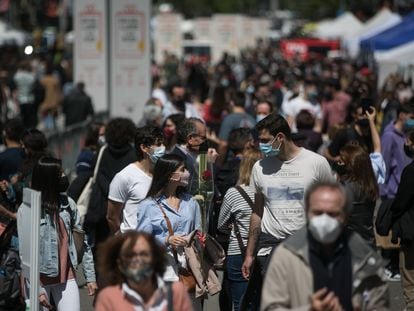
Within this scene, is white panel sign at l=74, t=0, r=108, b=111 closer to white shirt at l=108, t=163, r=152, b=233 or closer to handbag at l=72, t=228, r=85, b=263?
white shirt at l=108, t=163, r=152, b=233

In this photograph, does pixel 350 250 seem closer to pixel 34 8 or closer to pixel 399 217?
pixel 399 217

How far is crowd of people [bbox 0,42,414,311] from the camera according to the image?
5.50 metres

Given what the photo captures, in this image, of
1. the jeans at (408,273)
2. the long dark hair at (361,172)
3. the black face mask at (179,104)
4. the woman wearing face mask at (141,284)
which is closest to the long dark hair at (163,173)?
the long dark hair at (361,172)

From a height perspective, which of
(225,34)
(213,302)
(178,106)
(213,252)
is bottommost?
(225,34)

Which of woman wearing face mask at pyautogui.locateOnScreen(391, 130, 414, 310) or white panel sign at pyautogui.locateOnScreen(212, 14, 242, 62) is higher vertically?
woman wearing face mask at pyautogui.locateOnScreen(391, 130, 414, 310)

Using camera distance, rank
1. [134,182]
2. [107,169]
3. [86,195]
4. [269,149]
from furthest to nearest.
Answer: [86,195] → [107,169] → [134,182] → [269,149]

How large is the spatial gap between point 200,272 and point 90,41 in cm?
2029

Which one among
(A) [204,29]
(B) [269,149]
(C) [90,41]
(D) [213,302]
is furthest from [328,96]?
(A) [204,29]

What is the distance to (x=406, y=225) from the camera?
9648mm

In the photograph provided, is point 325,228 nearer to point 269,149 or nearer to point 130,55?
point 269,149

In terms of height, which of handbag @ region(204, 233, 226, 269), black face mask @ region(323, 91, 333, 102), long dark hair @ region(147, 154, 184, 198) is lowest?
black face mask @ region(323, 91, 333, 102)

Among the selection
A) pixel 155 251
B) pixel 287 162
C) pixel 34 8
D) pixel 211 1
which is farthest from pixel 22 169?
pixel 211 1

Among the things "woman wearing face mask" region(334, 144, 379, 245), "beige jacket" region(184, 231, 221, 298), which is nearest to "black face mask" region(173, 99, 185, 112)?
"woman wearing face mask" region(334, 144, 379, 245)

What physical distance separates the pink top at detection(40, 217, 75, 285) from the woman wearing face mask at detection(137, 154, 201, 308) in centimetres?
50
